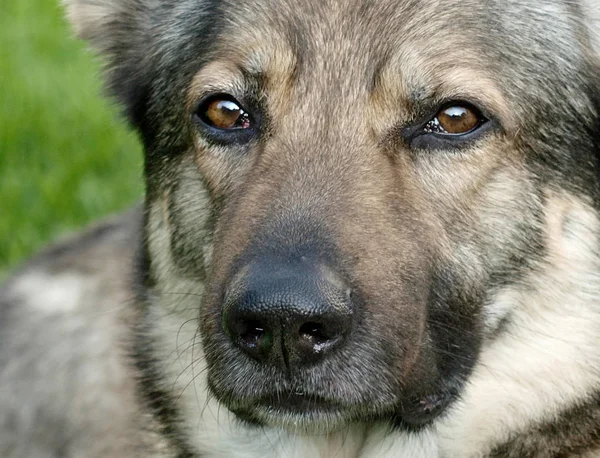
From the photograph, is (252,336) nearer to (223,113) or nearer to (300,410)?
(300,410)

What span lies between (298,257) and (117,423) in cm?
268

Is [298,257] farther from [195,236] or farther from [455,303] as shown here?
[195,236]

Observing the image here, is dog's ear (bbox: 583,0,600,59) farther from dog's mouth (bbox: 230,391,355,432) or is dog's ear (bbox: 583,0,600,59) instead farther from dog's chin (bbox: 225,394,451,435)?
dog's mouth (bbox: 230,391,355,432)

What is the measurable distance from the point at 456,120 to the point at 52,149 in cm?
580

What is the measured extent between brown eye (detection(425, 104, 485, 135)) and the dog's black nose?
2.86 ft

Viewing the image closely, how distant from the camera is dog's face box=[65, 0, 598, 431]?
3912 millimetres

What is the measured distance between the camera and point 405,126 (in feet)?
14.3

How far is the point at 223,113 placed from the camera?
470 cm

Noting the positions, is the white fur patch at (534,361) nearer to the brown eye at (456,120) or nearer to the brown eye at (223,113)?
the brown eye at (456,120)

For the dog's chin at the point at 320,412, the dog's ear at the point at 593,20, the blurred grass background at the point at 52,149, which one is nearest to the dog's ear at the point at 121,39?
the dog's chin at the point at 320,412

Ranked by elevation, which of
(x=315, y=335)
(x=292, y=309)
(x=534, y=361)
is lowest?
(x=534, y=361)

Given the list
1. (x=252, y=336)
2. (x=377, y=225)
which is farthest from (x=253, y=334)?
(x=377, y=225)

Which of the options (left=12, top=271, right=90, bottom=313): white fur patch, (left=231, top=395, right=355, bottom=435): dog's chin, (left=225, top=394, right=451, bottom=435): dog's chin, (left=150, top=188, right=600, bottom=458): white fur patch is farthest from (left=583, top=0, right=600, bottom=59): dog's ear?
(left=12, top=271, right=90, bottom=313): white fur patch

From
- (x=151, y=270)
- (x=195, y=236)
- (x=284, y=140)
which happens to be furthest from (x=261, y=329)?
(x=151, y=270)
